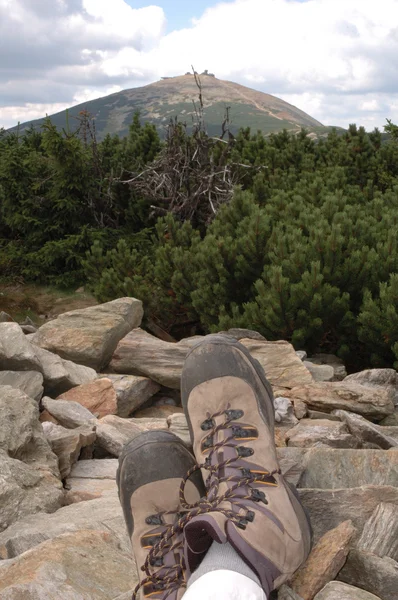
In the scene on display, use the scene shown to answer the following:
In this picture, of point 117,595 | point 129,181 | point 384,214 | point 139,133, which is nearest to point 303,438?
point 117,595

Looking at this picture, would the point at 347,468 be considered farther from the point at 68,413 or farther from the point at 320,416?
the point at 68,413

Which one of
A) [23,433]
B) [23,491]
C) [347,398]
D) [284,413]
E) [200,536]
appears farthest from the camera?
[347,398]

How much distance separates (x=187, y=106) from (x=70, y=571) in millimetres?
70159

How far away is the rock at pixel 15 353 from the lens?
12.7ft

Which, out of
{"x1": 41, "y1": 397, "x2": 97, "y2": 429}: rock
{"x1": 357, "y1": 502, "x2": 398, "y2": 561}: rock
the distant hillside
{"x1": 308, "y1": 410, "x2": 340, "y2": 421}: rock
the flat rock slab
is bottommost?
{"x1": 308, "y1": 410, "x2": 340, "y2": 421}: rock

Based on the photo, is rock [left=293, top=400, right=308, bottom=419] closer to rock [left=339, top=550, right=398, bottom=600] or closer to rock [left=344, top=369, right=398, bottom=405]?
rock [left=344, top=369, right=398, bottom=405]

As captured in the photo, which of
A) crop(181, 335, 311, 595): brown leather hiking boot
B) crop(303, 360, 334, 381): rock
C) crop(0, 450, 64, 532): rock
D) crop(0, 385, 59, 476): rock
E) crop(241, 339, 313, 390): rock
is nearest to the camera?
crop(181, 335, 311, 595): brown leather hiking boot

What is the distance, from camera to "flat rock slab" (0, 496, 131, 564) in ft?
7.15

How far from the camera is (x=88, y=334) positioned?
4969 mm

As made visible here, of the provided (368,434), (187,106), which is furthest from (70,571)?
(187,106)

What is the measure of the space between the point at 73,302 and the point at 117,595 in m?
7.27

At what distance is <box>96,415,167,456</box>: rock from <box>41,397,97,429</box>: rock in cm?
7

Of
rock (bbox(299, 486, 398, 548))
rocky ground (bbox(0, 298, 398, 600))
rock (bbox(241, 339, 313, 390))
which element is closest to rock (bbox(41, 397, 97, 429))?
rocky ground (bbox(0, 298, 398, 600))

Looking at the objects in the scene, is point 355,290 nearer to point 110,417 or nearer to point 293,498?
point 110,417
